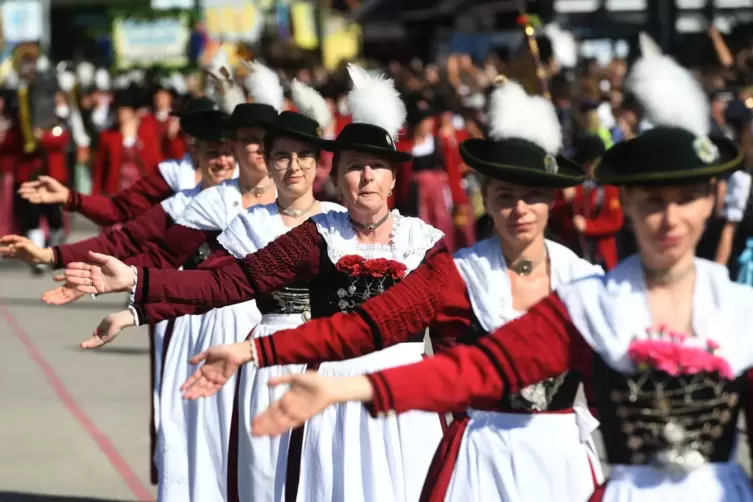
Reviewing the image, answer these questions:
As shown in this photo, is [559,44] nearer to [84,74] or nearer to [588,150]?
[588,150]

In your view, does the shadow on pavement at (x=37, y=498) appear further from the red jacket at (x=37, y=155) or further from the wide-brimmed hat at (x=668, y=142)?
the red jacket at (x=37, y=155)

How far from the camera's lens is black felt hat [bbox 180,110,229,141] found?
8.08 m

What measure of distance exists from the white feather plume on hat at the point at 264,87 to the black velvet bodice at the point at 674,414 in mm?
3911

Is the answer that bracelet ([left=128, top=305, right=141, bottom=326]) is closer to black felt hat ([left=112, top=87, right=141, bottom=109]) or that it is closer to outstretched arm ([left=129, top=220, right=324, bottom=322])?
outstretched arm ([left=129, top=220, right=324, bottom=322])

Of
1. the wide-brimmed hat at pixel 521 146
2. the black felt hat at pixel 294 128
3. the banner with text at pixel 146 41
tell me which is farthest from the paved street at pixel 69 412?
the banner with text at pixel 146 41

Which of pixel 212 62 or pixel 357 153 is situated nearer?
pixel 357 153

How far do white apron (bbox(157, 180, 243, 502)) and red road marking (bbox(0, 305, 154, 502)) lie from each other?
0.92m

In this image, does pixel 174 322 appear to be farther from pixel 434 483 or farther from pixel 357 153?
pixel 434 483

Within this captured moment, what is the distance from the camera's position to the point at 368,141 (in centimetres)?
568

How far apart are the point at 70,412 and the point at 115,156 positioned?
10.7 m

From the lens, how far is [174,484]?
7547 millimetres

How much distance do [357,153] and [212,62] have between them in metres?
3.36

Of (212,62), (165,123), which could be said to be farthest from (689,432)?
(165,123)

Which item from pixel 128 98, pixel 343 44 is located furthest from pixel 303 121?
pixel 343 44
